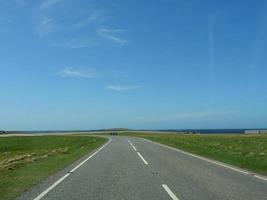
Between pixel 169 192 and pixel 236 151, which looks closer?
pixel 169 192

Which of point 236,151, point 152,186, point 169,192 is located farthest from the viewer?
point 236,151

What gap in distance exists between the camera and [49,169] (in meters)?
21.4

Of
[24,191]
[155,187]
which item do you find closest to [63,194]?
[24,191]

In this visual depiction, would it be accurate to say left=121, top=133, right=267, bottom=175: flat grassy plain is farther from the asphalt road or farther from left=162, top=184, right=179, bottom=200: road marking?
left=162, top=184, right=179, bottom=200: road marking

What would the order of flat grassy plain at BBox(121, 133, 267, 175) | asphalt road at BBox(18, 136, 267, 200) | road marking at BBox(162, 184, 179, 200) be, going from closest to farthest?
road marking at BBox(162, 184, 179, 200) → asphalt road at BBox(18, 136, 267, 200) → flat grassy plain at BBox(121, 133, 267, 175)

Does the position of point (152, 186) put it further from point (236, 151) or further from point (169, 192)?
point (236, 151)

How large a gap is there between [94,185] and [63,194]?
6.65ft

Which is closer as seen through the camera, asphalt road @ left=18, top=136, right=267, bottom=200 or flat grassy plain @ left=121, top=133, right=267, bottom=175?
asphalt road @ left=18, top=136, right=267, bottom=200

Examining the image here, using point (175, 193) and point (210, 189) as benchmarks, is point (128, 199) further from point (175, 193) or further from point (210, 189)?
point (210, 189)

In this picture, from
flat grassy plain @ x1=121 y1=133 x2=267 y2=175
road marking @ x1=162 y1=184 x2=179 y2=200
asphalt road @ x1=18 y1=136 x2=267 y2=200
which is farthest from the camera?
flat grassy plain @ x1=121 y1=133 x2=267 y2=175

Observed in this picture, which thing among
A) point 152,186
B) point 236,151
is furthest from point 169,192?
point 236,151

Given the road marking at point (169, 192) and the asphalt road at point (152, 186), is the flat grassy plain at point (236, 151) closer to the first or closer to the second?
the asphalt road at point (152, 186)

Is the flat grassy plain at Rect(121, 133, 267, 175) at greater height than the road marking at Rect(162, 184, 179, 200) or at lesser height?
greater

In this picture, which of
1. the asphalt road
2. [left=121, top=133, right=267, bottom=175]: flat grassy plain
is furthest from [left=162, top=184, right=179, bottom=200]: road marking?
[left=121, top=133, right=267, bottom=175]: flat grassy plain
